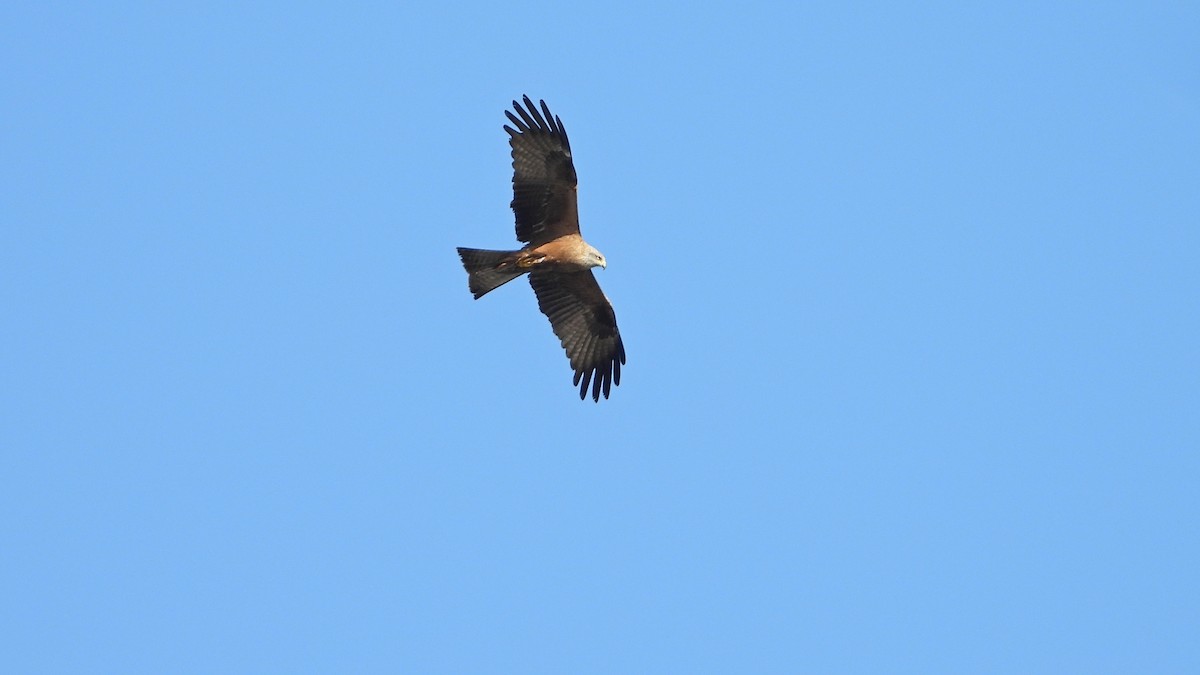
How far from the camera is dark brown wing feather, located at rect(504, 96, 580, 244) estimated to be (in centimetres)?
1688

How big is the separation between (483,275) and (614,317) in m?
1.83

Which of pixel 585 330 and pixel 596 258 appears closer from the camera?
pixel 596 258

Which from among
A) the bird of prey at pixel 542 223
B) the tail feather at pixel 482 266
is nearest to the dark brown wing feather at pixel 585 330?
the bird of prey at pixel 542 223

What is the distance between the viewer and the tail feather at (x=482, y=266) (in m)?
17.2

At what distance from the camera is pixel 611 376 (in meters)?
18.7

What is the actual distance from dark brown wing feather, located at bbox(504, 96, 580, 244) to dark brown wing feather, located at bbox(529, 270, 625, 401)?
112cm

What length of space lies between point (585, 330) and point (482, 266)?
181cm

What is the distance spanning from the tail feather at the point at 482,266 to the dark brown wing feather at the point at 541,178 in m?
0.33

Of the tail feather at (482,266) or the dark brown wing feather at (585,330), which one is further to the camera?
the dark brown wing feather at (585,330)

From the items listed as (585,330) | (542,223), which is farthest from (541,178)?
(585,330)

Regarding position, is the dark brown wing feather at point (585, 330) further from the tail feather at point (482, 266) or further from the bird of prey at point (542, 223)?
the tail feather at point (482, 266)

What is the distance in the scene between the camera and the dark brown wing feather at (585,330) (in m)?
18.4

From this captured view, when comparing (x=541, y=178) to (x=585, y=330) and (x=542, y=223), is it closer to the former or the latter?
(x=542, y=223)

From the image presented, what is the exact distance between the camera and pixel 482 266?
17.2 metres
